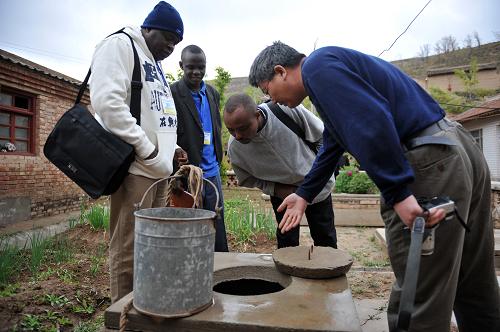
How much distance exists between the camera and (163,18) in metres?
2.53

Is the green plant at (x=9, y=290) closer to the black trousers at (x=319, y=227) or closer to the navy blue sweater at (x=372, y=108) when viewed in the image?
the black trousers at (x=319, y=227)

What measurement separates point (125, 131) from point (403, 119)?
1534 mm

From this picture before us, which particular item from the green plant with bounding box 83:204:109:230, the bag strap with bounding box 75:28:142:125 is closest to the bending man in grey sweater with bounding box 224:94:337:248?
the bag strap with bounding box 75:28:142:125

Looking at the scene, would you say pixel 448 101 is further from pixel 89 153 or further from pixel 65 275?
pixel 89 153

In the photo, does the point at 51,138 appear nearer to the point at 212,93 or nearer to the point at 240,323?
the point at 240,323

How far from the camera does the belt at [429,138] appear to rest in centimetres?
159

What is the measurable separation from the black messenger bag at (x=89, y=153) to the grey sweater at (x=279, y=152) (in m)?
1.13

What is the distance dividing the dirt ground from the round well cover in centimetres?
171

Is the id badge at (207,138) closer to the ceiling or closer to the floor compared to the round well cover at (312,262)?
closer to the ceiling

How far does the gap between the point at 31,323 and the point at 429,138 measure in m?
2.78

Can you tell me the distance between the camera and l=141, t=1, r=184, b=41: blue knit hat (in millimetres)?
2535

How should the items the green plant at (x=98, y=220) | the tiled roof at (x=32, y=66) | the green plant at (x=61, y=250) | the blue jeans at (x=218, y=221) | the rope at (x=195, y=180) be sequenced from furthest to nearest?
the tiled roof at (x=32, y=66) → the green plant at (x=98, y=220) → the green plant at (x=61, y=250) → the blue jeans at (x=218, y=221) → the rope at (x=195, y=180)

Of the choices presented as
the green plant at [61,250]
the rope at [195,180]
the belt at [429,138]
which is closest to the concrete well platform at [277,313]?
the rope at [195,180]

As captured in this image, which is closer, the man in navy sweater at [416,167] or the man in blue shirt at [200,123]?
the man in navy sweater at [416,167]
